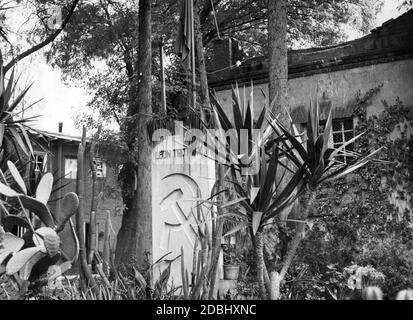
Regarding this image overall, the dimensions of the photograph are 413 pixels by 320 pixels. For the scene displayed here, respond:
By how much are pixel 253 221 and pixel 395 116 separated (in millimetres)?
7799

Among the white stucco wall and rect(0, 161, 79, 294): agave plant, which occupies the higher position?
the white stucco wall

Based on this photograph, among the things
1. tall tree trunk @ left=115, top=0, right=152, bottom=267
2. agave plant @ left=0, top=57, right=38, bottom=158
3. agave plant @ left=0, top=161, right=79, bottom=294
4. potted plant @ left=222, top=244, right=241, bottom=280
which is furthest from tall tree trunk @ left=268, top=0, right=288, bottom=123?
agave plant @ left=0, top=161, right=79, bottom=294

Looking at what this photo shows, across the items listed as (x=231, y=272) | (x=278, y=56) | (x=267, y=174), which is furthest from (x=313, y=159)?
(x=278, y=56)

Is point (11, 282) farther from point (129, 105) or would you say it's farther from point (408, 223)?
point (129, 105)

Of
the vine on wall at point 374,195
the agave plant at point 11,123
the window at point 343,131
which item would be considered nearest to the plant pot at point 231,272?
the vine on wall at point 374,195

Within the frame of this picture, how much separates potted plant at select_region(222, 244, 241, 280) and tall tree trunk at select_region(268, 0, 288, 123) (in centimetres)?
223

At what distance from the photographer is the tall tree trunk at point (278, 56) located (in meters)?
9.08

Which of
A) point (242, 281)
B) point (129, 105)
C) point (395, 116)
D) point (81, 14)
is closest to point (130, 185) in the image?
point (129, 105)

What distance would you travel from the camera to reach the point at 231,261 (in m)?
7.98

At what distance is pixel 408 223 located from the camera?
10203 millimetres

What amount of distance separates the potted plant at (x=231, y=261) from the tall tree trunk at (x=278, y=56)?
2.23m

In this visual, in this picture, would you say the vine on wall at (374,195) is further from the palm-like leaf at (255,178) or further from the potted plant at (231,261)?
the palm-like leaf at (255,178)

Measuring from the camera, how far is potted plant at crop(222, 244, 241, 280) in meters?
7.20

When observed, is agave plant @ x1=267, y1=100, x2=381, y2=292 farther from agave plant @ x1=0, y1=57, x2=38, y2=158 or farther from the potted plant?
agave plant @ x1=0, y1=57, x2=38, y2=158
